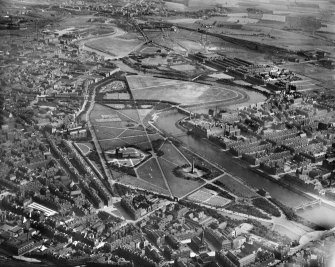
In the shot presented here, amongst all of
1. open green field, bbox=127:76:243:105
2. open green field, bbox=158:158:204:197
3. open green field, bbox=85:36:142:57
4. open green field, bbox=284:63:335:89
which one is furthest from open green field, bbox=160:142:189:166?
open green field, bbox=85:36:142:57

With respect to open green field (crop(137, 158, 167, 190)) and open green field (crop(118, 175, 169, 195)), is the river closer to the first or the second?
open green field (crop(137, 158, 167, 190))

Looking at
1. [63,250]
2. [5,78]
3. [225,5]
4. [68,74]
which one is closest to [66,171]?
[63,250]

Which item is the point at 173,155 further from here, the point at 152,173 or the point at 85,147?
the point at 85,147

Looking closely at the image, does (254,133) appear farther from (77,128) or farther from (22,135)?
(22,135)

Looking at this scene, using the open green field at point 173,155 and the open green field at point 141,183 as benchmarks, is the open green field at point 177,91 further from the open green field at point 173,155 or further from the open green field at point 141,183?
the open green field at point 141,183

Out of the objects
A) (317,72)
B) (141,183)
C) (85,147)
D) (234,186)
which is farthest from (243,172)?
(317,72)

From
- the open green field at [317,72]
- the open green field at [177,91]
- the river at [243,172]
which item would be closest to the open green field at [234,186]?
the river at [243,172]
